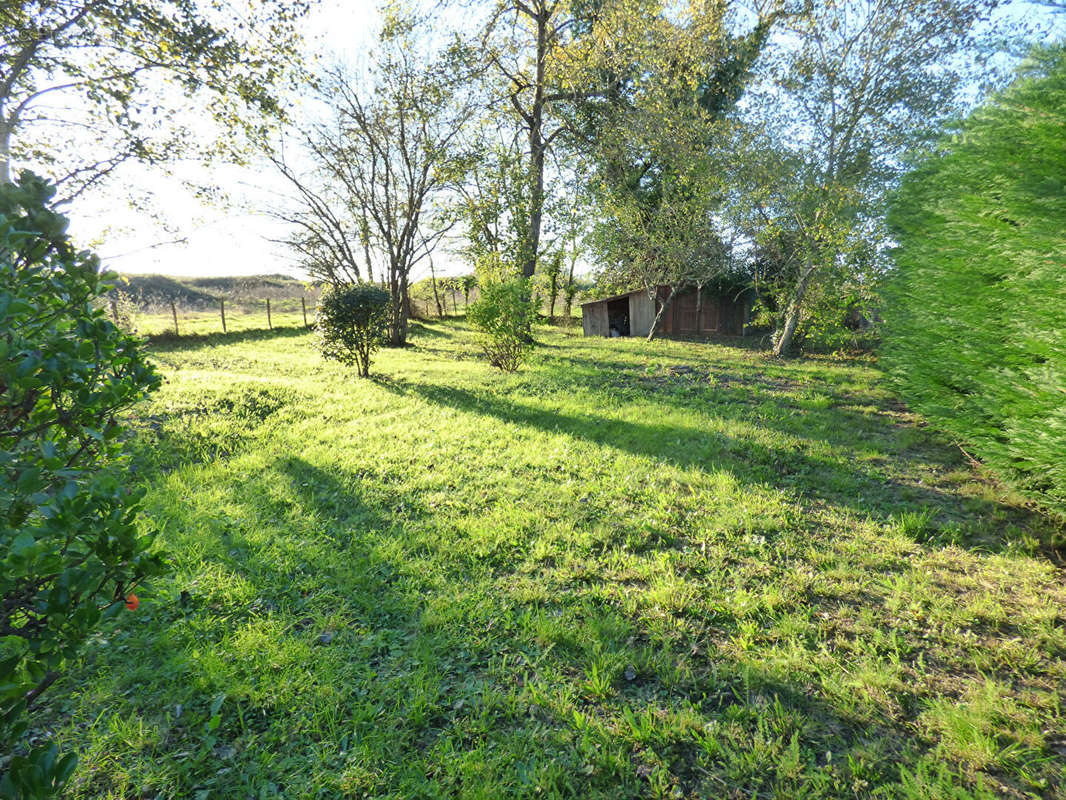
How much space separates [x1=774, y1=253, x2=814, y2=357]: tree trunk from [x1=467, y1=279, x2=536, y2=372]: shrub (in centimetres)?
878

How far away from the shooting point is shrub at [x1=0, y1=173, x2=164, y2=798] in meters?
1.30

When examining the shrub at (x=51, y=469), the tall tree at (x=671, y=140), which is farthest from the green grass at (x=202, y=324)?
the shrub at (x=51, y=469)

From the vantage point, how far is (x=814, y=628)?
10.1 ft

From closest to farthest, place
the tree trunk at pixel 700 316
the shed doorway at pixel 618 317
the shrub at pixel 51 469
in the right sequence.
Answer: the shrub at pixel 51 469 < the tree trunk at pixel 700 316 < the shed doorway at pixel 618 317

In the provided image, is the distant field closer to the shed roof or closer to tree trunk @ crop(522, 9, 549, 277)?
tree trunk @ crop(522, 9, 549, 277)

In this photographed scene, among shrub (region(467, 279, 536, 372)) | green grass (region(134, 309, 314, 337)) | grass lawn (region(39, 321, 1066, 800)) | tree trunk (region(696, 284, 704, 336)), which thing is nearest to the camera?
grass lawn (region(39, 321, 1066, 800))

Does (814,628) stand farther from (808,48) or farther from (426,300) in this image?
(426,300)

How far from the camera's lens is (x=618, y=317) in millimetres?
28359

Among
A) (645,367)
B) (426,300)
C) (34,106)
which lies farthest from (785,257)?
(426,300)

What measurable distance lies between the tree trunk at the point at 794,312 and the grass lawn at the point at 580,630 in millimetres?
9388

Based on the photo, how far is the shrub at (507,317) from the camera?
11.6 m

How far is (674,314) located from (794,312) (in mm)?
12400

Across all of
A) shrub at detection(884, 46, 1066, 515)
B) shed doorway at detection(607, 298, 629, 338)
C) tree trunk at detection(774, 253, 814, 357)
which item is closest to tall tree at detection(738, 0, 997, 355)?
tree trunk at detection(774, 253, 814, 357)

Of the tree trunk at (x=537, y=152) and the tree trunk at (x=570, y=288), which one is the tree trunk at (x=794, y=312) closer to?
the tree trunk at (x=537, y=152)
